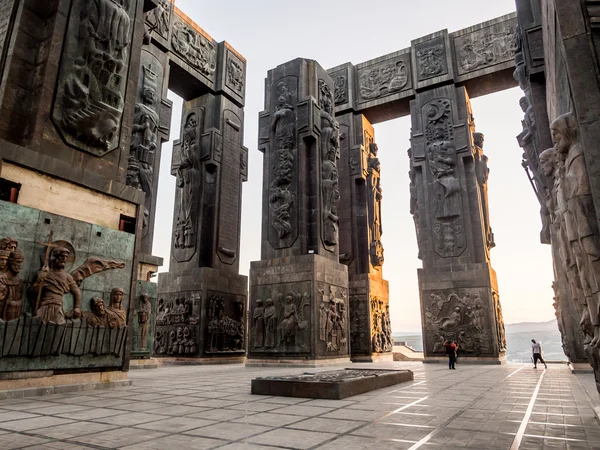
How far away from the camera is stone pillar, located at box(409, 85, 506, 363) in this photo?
17.7 meters

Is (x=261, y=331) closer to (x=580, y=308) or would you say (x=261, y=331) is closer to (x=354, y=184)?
(x=354, y=184)

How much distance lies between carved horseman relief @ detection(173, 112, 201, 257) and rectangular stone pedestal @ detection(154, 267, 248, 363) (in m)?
1.54

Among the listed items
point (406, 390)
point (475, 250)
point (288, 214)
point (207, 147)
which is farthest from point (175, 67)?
point (406, 390)

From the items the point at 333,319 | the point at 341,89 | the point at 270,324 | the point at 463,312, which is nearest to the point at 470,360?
the point at 463,312

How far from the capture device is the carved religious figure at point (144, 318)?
14570 mm

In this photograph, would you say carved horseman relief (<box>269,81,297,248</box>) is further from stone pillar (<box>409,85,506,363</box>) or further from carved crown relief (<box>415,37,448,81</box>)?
carved crown relief (<box>415,37,448,81</box>)

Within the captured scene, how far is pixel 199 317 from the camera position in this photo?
1814 centimetres

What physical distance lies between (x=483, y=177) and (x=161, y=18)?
57.7 feet

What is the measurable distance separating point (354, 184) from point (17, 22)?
54.8ft

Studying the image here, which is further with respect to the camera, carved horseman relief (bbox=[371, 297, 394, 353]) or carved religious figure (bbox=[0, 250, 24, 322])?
A: carved horseman relief (bbox=[371, 297, 394, 353])

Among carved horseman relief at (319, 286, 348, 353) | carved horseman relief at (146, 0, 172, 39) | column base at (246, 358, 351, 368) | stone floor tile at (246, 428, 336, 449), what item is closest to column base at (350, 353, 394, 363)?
carved horseman relief at (319, 286, 348, 353)

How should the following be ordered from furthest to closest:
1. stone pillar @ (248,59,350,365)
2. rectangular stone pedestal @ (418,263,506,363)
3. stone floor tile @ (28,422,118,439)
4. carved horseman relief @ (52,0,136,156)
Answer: rectangular stone pedestal @ (418,263,506,363)
stone pillar @ (248,59,350,365)
carved horseman relief @ (52,0,136,156)
stone floor tile @ (28,422,118,439)

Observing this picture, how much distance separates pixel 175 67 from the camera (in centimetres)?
2120

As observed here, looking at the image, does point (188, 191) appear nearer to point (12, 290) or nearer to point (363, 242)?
point (363, 242)
